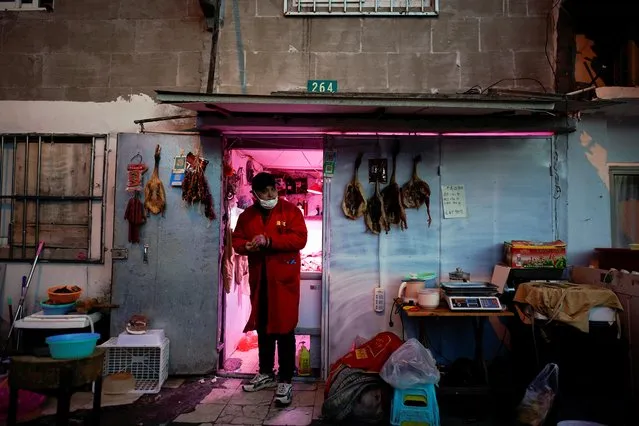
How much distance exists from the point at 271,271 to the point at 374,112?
7.24 ft

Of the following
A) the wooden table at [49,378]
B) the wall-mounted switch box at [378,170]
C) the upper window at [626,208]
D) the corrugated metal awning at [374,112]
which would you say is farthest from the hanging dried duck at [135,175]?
the upper window at [626,208]

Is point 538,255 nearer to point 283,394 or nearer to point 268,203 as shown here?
point 268,203

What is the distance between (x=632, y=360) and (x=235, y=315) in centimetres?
496

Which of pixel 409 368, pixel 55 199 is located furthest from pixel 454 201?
pixel 55 199

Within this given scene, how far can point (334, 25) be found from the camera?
5949 millimetres

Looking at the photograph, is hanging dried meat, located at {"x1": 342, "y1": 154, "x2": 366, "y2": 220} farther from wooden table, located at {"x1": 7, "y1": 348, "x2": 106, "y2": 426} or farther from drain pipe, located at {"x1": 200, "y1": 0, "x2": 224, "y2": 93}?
wooden table, located at {"x1": 7, "y1": 348, "x2": 106, "y2": 426}

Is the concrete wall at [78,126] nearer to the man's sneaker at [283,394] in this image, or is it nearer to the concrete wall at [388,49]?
the concrete wall at [388,49]

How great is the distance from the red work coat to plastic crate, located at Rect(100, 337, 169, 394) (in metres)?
1.11

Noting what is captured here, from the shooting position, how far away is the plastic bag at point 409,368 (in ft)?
14.0

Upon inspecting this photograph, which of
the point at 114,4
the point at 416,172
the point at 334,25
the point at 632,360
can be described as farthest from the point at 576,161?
the point at 114,4

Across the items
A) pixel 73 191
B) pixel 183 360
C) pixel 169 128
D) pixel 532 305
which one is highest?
pixel 169 128

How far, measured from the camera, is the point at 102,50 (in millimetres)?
6090

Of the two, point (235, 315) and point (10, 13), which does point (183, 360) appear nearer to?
point (235, 315)

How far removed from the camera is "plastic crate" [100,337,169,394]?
5.29 metres
